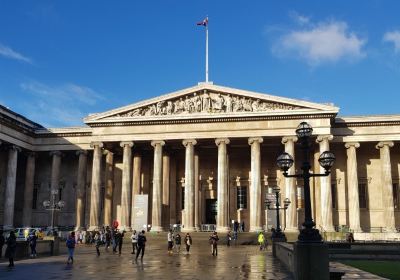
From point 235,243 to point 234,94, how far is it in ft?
51.2

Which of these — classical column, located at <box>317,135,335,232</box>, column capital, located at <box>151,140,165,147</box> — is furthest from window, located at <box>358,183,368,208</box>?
column capital, located at <box>151,140,165,147</box>

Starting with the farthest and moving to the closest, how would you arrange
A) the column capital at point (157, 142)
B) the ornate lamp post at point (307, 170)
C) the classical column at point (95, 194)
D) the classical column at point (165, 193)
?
1. the classical column at point (165, 193)
2. the classical column at point (95, 194)
3. the column capital at point (157, 142)
4. the ornate lamp post at point (307, 170)

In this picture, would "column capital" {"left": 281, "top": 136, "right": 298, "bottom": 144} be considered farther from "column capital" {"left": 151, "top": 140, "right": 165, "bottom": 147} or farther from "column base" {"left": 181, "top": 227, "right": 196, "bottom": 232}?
"column base" {"left": 181, "top": 227, "right": 196, "bottom": 232}

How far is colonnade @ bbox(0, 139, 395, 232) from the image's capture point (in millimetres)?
47812

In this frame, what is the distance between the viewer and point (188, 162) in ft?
163

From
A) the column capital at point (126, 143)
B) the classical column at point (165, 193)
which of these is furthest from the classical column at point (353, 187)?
the column capital at point (126, 143)

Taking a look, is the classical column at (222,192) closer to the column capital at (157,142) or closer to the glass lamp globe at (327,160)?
the column capital at (157,142)

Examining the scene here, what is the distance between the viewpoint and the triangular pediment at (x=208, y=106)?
48625mm

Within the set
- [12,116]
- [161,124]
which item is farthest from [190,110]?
[12,116]

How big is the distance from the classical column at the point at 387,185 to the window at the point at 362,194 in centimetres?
265

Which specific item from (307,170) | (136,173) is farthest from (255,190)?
(307,170)

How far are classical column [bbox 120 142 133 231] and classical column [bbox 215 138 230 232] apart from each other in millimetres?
9888

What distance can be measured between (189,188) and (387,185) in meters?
20.9

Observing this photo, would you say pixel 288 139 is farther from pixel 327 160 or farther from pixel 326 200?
pixel 327 160
